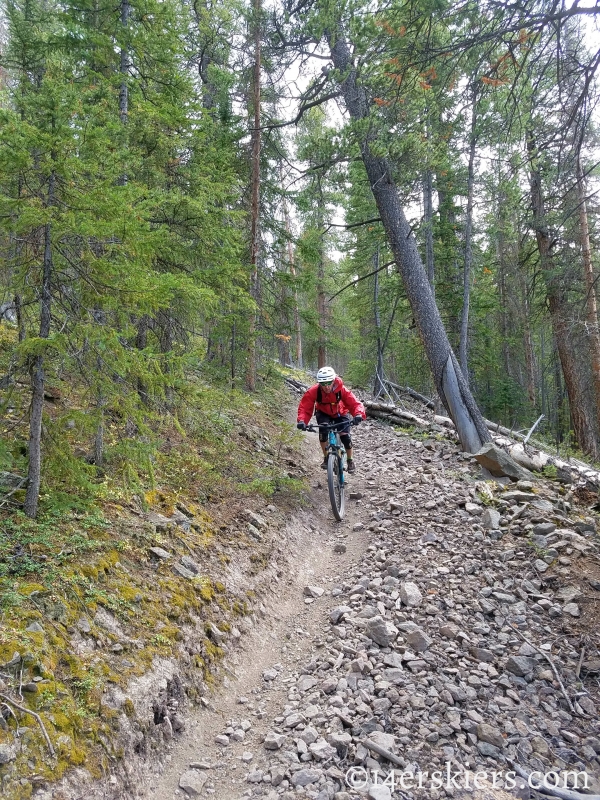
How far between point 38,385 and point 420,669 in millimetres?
4230

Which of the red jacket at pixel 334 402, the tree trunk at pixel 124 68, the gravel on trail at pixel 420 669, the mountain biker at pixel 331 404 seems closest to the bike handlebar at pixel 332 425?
the mountain biker at pixel 331 404

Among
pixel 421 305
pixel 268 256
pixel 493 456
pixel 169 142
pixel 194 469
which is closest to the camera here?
pixel 194 469

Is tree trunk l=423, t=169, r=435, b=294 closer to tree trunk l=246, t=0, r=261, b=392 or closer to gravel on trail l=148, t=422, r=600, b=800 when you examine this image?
tree trunk l=246, t=0, r=261, b=392

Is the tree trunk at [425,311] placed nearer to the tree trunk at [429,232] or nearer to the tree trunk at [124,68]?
the tree trunk at [124,68]

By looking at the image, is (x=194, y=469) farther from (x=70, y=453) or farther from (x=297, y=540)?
(x=70, y=453)

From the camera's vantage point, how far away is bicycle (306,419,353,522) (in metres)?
6.84

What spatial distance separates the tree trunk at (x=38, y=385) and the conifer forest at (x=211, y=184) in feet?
0.08

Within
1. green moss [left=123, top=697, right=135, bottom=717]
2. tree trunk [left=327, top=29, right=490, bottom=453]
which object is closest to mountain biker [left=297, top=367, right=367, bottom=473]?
tree trunk [left=327, top=29, right=490, bottom=453]

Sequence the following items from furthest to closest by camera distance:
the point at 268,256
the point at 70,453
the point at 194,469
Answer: the point at 268,256 < the point at 194,469 < the point at 70,453

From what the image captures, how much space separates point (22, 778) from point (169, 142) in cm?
780

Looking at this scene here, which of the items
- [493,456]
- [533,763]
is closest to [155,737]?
[533,763]

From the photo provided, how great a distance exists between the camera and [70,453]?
3938mm

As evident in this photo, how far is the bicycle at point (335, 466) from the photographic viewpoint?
22.4ft

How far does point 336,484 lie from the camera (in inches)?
277
